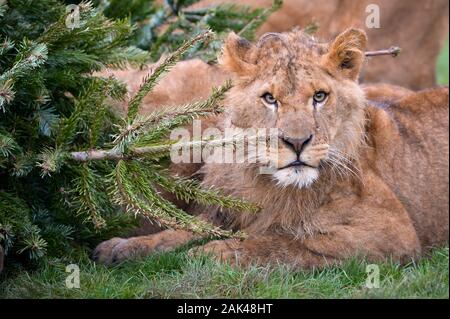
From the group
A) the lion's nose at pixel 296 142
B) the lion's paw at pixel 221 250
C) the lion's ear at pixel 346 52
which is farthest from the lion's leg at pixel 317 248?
the lion's ear at pixel 346 52

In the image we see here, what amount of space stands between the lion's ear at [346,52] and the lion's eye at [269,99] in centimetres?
41

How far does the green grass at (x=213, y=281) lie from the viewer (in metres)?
4.26

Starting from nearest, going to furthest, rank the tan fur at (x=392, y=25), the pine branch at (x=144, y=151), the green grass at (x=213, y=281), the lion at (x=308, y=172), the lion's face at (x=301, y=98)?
1. the pine branch at (x=144, y=151)
2. the green grass at (x=213, y=281)
3. the lion's face at (x=301, y=98)
4. the lion at (x=308, y=172)
5. the tan fur at (x=392, y=25)

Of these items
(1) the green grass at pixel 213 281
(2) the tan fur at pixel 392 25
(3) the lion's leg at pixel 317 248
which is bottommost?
(1) the green grass at pixel 213 281

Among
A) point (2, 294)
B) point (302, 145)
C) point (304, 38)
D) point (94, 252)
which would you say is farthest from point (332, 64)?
point (2, 294)

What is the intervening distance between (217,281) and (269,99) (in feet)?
3.50

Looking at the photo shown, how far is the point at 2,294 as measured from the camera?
4.54 m

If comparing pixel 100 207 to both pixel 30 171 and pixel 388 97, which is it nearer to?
pixel 30 171

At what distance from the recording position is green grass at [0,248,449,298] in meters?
4.26

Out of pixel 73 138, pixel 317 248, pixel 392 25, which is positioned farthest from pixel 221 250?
pixel 392 25

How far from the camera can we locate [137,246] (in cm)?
533

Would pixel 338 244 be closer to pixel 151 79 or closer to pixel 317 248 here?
pixel 317 248

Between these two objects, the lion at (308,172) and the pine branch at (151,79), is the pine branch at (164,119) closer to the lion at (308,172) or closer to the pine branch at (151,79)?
the pine branch at (151,79)

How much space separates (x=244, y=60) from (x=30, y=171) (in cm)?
136
